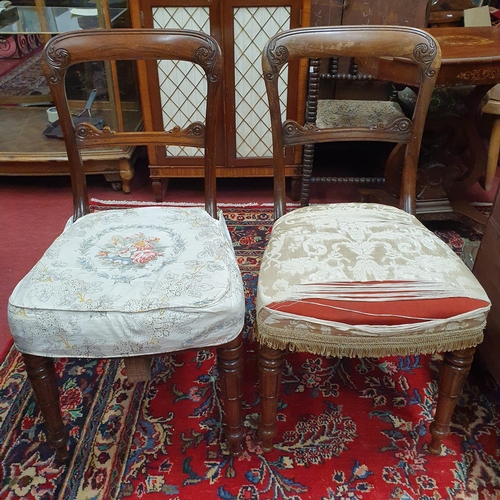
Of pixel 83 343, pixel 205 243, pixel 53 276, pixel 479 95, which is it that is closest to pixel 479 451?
pixel 205 243

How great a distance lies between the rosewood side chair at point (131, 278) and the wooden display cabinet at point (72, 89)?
111cm

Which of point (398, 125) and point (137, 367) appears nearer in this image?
point (137, 367)

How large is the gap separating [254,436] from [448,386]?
0.52 m

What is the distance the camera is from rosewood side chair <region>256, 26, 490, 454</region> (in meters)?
1.01

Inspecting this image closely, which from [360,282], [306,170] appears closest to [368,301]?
[360,282]

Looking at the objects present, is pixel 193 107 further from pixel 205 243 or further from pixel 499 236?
pixel 499 236

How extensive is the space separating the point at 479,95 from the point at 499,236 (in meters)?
1.00

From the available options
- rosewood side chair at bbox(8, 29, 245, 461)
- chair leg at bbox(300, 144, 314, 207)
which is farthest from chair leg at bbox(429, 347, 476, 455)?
chair leg at bbox(300, 144, 314, 207)

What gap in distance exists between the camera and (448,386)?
1138 mm

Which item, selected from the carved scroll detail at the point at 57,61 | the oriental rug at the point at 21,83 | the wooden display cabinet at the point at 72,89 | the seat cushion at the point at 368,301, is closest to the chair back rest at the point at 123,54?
the carved scroll detail at the point at 57,61

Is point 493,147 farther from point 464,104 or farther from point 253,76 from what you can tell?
point 253,76

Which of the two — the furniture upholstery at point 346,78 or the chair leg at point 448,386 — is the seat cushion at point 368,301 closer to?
the chair leg at point 448,386

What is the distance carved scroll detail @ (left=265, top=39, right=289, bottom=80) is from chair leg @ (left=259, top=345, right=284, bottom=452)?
0.69 metres

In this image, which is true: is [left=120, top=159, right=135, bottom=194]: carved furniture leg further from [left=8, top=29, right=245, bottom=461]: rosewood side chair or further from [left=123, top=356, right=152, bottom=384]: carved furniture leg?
[left=123, top=356, right=152, bottom=384]: carved furniture leg
